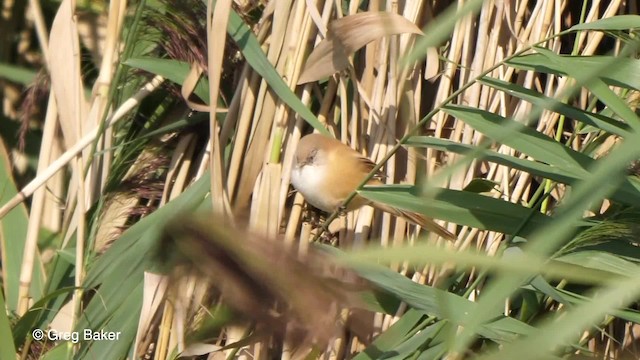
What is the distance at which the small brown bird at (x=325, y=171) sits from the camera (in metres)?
1.88

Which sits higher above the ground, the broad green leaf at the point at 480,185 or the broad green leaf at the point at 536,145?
the broad green leaf at the point at 536,145

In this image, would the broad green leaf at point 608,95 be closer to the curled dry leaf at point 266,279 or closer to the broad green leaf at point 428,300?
the broad green leaf at point 428,300

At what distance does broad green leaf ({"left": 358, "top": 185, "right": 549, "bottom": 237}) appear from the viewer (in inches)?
57.1

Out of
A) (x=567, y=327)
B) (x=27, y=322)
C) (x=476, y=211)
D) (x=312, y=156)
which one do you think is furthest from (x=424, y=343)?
(x=567, y=327)

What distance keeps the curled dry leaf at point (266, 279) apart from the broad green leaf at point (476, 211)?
91 centimetres

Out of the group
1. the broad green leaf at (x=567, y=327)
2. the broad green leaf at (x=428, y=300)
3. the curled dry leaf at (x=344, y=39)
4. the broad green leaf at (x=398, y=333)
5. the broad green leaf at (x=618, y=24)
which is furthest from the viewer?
the curled dry leaf at (x=344, y=39)

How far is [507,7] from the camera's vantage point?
192cm

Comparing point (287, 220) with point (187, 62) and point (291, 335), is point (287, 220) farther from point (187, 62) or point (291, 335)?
point (291, 335)

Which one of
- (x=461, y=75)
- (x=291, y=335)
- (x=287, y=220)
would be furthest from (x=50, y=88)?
(x=291, y=335)

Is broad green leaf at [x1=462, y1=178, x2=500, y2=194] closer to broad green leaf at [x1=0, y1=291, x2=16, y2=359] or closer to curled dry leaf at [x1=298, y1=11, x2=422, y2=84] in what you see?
curled dry leaf at [x1=298, y1=11, x2=422, y2=84]

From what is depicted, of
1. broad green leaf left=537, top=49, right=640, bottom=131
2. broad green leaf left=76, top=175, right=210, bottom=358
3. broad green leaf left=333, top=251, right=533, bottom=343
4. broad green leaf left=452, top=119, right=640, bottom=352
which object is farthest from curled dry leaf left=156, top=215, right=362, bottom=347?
broad green leaf left=76, top=175, right=210, bottom=358

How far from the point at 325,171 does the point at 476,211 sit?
29.3 inches

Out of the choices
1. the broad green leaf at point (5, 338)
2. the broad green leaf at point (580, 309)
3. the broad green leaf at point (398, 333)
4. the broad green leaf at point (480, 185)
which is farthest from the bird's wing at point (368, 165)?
the broad green leaf at point (580, 309)

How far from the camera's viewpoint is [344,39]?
1856 mm
